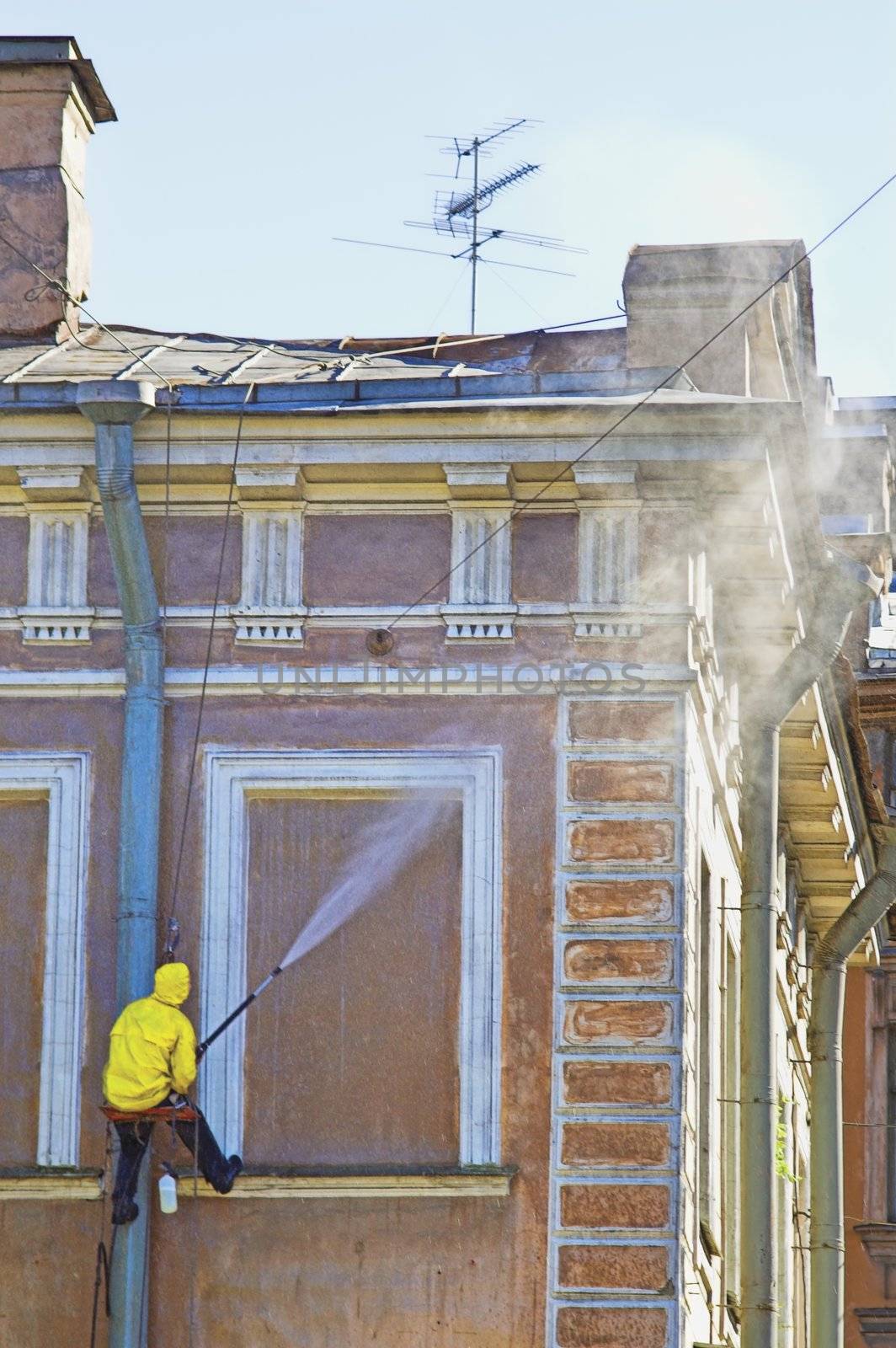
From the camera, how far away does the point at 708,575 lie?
42.5 feet

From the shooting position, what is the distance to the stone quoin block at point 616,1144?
11.4 m

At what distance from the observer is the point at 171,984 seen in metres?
11.4

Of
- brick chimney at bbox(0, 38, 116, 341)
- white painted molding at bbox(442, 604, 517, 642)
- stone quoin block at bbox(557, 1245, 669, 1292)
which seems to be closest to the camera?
stone quoin block at bbox(557, 1245, 669, 1292)

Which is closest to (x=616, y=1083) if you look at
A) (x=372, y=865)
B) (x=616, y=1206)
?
(x=616, y=1206)

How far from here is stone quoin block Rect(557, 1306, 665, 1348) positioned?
11.2 meters

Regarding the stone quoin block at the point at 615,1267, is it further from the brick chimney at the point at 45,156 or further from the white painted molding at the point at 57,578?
the brick chimney at the point at 45,156

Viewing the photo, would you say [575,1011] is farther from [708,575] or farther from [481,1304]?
[708,575]

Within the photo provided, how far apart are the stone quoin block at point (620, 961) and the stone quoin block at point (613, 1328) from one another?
1.34m

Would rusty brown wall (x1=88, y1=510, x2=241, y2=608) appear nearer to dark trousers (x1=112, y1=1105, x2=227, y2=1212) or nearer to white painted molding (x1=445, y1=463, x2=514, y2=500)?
white painted molding (x1=445, y1=463, x2=514, y2=500)

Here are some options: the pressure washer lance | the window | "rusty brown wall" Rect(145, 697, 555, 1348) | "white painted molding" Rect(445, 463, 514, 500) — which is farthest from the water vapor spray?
the window

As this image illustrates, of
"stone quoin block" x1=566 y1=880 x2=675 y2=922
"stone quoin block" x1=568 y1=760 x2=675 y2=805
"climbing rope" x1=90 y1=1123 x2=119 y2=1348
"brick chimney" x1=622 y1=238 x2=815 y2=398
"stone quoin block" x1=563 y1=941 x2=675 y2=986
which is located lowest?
"climbing rope" x1=90 y1=1123 x2=119 y2=1348

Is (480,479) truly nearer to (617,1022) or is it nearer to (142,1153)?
(617,1022)

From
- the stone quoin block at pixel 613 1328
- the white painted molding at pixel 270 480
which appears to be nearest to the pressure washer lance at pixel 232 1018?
the stone quoin block at pixel 613 1328

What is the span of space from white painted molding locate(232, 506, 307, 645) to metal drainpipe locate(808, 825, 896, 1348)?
5.08m
